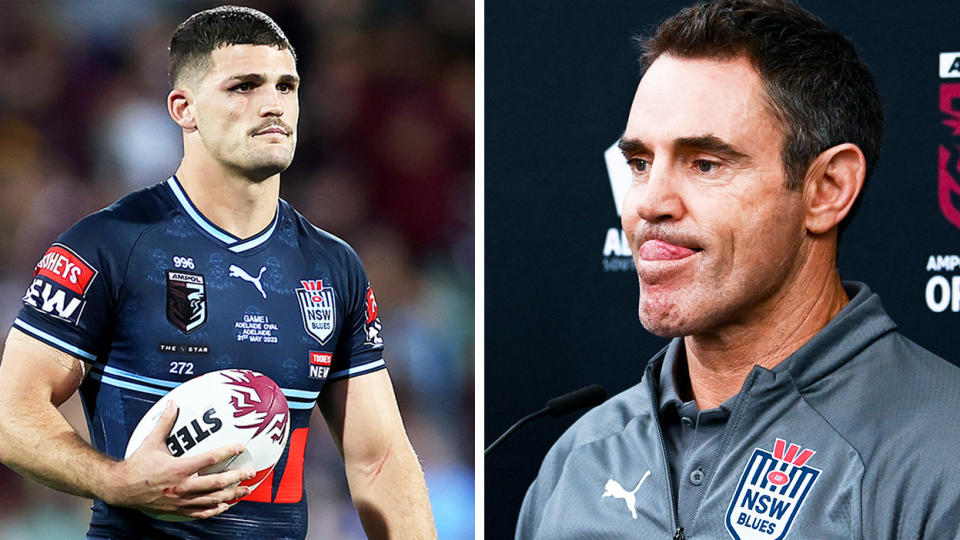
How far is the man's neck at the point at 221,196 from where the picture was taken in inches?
88.6

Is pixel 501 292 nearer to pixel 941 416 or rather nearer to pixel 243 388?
pixel 243 388

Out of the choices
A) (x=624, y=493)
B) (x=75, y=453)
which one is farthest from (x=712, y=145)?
(x=75, y=453)

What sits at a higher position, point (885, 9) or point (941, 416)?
point (885, 9)

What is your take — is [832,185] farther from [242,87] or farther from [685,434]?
[242,87]

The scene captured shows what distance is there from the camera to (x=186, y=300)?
216cm

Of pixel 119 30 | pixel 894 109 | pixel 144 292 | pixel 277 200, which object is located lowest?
pixel 144 292

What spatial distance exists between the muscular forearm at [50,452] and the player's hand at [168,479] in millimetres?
43

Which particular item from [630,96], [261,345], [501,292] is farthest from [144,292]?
[630,96]

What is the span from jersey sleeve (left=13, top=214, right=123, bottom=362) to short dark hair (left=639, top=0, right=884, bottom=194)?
1.25 metres

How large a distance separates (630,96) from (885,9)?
592 millimetres

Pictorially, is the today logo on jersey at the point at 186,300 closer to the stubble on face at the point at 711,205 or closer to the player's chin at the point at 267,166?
the player's chin at the point at 267,166

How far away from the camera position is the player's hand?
2.06m

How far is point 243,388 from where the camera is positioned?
212 centimetres

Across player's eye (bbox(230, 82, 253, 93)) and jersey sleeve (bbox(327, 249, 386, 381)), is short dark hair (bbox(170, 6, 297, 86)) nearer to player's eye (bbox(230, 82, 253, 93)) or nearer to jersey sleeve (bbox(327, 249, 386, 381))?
player's eye (bbox(230, 82, 253, 93))
